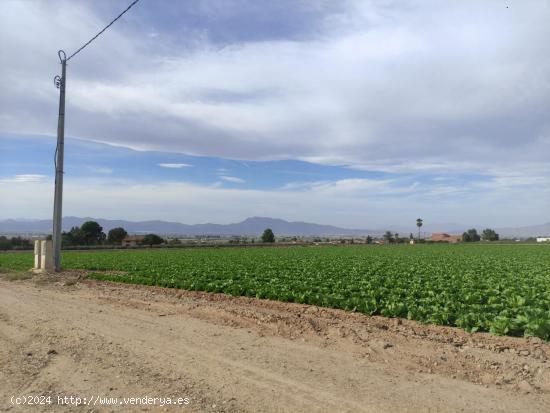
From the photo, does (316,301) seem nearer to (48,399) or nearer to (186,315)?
(186,315)

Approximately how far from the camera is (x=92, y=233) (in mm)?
100500

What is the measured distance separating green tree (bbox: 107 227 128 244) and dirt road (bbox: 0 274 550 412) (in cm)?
9693

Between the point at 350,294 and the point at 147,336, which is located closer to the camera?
the point at 147,336

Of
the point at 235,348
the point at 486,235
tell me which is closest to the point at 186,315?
the point at 235,348

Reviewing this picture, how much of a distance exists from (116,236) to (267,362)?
10429 cm

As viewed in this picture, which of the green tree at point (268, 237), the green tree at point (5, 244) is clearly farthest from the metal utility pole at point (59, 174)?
the green tree at point (268, 237)

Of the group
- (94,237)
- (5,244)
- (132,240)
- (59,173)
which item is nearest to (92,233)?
(94,237)

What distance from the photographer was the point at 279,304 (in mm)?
12711

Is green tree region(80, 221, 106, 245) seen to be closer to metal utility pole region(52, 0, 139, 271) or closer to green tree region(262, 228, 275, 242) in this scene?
green tree region(262, 228, 275, 242)

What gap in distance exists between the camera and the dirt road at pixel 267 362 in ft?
18.2

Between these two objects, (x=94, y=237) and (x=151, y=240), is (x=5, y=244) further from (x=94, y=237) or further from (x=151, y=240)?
(x=151, y=240)

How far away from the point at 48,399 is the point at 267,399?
262 centimetres

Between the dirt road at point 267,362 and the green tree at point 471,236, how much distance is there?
140469mm

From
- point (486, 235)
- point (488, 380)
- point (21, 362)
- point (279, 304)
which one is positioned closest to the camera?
point (488, 380)
